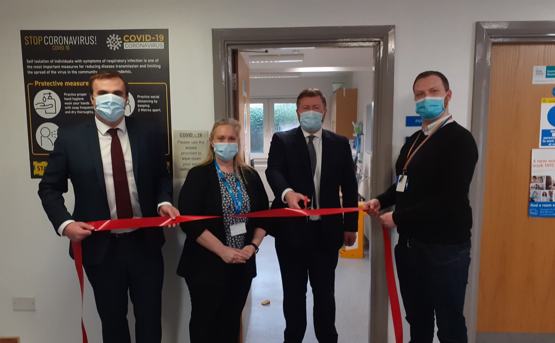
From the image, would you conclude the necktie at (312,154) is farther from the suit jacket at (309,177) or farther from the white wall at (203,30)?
the white wall at (203,30)

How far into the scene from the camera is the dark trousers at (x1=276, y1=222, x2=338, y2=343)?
204cm

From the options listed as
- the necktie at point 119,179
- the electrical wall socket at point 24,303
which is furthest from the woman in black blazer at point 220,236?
the electrical wall socket at point 24,303

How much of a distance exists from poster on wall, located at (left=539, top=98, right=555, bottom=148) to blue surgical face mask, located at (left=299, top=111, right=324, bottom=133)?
139 centimetres

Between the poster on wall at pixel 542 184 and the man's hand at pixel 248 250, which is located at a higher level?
the poster on wall at pixel 542 184

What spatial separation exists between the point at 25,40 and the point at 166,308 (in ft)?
6.09

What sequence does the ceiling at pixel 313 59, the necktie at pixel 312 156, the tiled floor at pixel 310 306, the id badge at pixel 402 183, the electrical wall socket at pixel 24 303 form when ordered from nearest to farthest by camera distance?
1. the id badge at pixel 402 183
2. the necktie at pixel 312 156
3. the electrical wall socket at pixel 24 303
4. the tiled floor at pixel 310 306
5. the ceiling at pixel 313 59

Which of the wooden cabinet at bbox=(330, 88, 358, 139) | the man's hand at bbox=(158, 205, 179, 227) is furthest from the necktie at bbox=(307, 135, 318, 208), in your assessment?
the wooden cabinet at bbox=(330, 88, 358, 139)

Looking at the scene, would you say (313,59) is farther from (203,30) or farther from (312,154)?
(312,154)

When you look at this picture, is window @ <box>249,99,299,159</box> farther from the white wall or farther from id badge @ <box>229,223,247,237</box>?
id badge @ <box>229,223,247,237</box>

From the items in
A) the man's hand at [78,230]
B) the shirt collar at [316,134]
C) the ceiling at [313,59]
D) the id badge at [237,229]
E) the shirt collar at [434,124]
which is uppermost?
the ceiling at [313,59]

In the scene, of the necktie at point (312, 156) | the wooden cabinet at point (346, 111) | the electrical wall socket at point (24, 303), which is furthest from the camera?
the wooden cabinet at point (346, 111)

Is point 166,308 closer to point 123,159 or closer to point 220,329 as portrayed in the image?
point 220,329

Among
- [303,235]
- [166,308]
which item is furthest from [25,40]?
[303,235]

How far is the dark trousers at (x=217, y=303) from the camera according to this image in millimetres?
1758
